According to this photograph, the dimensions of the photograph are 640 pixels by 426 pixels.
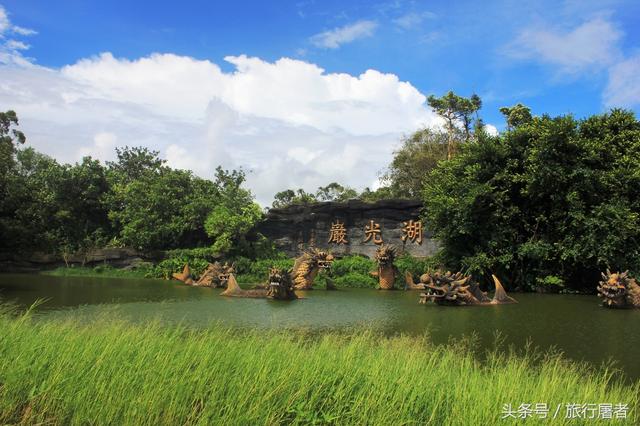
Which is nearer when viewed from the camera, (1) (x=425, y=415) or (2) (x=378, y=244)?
(1) (x=425, y=415)

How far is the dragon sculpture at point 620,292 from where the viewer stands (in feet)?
35.0

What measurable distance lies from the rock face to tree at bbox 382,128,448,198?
541 centimetres

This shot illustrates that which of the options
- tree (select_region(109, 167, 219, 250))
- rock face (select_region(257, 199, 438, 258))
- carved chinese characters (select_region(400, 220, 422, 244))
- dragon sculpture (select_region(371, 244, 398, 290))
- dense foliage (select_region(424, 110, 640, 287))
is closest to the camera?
dense foliage (select_region(424, 110, 640, 287))

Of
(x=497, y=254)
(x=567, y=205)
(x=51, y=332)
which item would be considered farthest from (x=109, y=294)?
(x=567, y=205)

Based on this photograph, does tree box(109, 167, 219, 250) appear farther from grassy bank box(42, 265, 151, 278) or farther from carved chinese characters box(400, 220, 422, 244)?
carved chinese characters box(400, 220, 422, 244)

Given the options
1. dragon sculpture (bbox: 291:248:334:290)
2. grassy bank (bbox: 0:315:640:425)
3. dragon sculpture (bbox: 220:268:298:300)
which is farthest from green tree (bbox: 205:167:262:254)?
grassy bank (bbox: 0:315:640:425)

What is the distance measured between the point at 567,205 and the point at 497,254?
2.51 metres

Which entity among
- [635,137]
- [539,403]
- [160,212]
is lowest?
[539,403]

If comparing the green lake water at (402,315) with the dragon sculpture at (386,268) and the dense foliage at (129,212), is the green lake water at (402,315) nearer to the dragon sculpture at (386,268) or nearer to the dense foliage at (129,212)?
the dragon sculpture at (386,268)

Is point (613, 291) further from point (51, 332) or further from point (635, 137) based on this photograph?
point (51, 332)

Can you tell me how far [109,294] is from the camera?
13211 millimetres

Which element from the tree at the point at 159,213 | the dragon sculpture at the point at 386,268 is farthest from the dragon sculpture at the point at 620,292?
the tree at the point at 159,213

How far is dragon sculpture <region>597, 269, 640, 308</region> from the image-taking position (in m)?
10.7

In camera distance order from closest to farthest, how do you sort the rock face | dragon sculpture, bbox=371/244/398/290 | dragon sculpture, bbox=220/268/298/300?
dragon sculpture, bbox=220/268/298/300
dragon sculpture, bbox=371/244/398/290
the rock face
